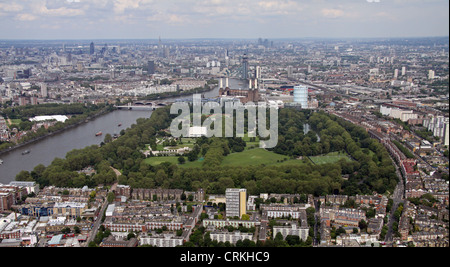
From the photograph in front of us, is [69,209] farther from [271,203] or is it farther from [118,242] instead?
[271,203]

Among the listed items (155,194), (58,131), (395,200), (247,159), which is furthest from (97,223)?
(58,131)

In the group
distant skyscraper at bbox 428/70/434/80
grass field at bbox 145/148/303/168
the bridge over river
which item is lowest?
grass field at bbox 145/148/303/168

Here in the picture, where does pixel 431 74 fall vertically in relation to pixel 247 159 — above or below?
above

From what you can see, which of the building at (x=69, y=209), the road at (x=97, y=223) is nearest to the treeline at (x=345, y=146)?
→ the road at (x=97, y=223)

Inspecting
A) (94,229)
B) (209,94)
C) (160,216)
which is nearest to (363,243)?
(160,216)

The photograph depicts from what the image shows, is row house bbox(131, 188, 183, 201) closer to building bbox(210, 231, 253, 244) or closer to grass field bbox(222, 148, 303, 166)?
building bbox(210, 231, 253, 244)

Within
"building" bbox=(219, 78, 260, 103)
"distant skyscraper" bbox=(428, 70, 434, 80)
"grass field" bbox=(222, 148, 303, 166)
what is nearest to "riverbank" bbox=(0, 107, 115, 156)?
"building" bbox=(219, 78, 260, 103)
